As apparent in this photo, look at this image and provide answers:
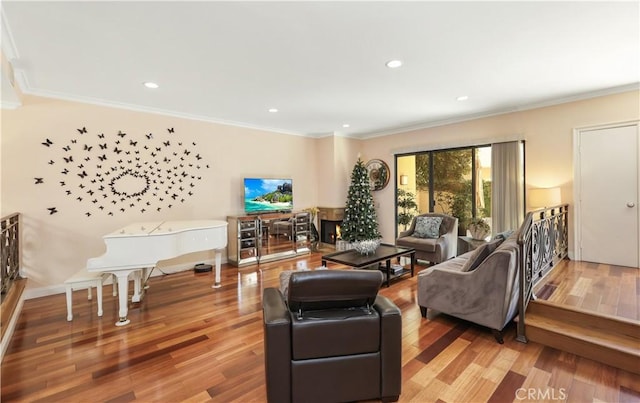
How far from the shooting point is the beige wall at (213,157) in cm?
390

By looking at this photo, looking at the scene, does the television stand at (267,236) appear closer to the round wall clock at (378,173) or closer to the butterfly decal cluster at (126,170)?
the butterfly decal cluster at (126,170)

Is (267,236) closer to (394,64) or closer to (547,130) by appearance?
(394,64)

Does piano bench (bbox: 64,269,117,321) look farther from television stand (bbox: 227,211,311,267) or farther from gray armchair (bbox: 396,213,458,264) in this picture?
gray armchair (bbox: 396,213,458,264)

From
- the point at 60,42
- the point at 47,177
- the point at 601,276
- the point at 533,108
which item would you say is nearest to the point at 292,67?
the point at 60,42

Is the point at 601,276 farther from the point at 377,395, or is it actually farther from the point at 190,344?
the point at 190,344

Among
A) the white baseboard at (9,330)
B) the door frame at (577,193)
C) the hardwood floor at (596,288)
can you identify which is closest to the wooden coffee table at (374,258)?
the hardwood floor at (596,288)

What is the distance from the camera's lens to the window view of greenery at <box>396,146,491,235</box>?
5.66 metres

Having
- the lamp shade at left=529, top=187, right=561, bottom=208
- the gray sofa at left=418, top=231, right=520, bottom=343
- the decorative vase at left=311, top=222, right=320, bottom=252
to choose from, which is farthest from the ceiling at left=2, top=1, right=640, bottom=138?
the decorative vase at left=311, top=222, right=320, bottom=252

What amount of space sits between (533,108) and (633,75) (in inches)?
50.2

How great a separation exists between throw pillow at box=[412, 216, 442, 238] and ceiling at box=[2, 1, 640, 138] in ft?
6.98

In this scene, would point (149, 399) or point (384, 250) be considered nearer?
point (149, 399)

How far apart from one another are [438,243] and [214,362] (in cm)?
400

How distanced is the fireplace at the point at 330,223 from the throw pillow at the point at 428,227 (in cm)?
192

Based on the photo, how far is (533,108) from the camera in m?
4.91
